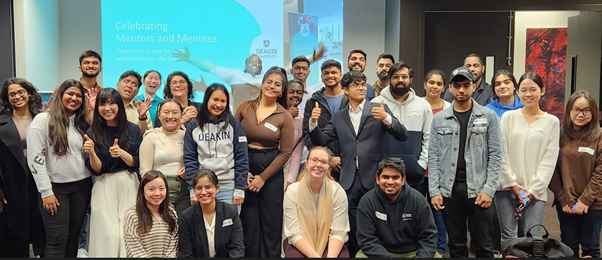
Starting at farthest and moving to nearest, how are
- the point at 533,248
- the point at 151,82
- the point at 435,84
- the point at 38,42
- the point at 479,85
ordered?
the point at 38,42
the point at 479,85
the point at 151,82
the point at 435,84
the point at 533,248

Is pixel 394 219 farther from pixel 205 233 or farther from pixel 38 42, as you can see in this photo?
pixel 38 42

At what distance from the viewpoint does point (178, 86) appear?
12.2 ft

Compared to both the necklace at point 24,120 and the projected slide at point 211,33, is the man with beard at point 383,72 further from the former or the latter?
the necklace at point 24,120

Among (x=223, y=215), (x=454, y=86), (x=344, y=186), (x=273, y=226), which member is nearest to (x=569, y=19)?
(x=454, y=86)

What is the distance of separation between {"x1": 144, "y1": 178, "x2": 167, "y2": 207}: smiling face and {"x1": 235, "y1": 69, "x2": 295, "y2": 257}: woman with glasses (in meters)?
0.59

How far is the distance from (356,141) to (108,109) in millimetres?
1587

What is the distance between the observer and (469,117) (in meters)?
3.09

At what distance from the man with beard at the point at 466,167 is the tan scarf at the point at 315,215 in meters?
0.65

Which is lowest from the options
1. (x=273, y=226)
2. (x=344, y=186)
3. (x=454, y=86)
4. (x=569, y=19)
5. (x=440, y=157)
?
(x=273, y=226)

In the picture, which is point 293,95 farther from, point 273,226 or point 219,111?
point 273,226

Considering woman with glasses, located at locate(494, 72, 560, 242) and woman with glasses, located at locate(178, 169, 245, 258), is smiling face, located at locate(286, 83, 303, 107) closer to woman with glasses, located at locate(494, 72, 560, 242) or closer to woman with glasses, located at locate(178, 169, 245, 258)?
woman with glasses, located at locate(178, 169, 245, 258)

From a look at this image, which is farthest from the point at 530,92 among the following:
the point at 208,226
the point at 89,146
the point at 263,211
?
the point at 89,146

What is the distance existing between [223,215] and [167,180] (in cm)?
48

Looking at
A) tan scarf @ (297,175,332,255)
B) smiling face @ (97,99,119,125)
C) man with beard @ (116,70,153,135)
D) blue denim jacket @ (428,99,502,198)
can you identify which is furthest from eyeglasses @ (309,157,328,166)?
man with beard @ (116,70,153,135)
